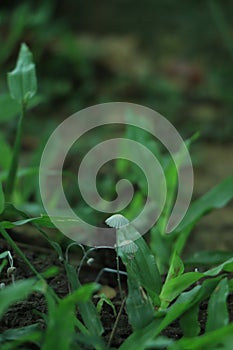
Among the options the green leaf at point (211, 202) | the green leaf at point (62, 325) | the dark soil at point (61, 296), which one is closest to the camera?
the green leaf at point (62, 325)

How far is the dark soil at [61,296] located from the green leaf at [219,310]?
0.10 meters

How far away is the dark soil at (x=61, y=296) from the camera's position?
1.14 meters

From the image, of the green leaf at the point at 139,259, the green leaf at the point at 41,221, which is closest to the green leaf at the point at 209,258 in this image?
the green leaf at the point at 139,259

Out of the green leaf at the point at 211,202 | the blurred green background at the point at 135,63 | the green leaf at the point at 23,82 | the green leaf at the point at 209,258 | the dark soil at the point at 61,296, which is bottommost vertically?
the blurred green background at the point at 135,63

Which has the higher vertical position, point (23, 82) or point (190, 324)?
point (23, 82)

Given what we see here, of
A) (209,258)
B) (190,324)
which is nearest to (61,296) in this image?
(190,324)

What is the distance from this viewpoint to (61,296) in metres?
1.25

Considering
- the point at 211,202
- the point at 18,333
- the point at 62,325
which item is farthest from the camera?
the point at 211,202

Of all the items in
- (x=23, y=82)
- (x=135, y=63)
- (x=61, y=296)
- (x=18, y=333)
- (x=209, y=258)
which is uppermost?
(x=23, y=82)

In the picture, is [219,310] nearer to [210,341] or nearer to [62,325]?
[210,341]

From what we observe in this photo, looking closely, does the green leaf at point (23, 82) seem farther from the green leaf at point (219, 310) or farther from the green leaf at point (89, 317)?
the green leaf at point (219, 310)

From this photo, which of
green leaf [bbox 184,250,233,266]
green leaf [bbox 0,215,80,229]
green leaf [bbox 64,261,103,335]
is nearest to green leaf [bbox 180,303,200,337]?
green leaf [bbox 64,261,103,335]

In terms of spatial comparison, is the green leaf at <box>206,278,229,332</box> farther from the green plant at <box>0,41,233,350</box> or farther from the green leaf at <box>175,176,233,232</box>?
the green leaf at <box>175,176,233,232</box>

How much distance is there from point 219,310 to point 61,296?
0.32 metres
